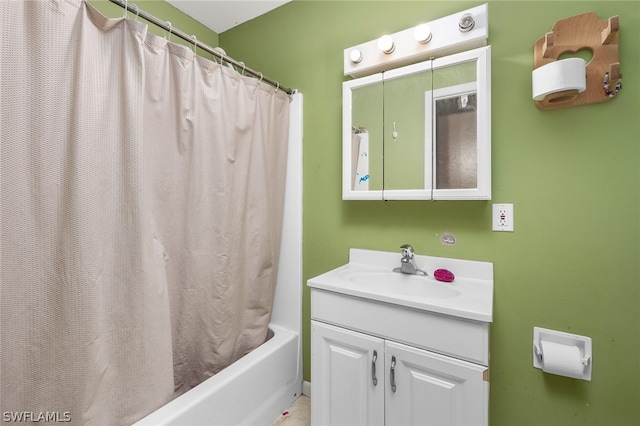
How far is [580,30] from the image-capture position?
112cm

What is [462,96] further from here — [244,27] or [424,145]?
[244,27]

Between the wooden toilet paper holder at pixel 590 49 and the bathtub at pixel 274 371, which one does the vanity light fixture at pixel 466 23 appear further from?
the bathtub at pixel 274 371

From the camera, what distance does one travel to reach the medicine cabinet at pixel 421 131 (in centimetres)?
127

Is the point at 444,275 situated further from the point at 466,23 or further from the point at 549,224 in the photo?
the point at 466,23

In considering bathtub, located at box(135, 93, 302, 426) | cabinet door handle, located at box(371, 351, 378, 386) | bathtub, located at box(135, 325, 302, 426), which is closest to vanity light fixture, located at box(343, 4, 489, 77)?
bathtub, located at box(135, 93, 302, 426)

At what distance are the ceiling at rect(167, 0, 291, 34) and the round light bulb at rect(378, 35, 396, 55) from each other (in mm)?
816

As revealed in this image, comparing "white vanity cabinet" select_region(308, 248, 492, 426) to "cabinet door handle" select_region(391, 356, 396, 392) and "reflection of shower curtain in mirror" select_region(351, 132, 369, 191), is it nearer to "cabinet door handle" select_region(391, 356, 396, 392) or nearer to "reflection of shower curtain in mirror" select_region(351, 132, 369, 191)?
"cabinet door handle" select_region(391, 356, 396, 392)

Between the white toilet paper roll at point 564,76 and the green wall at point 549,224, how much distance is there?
135 mm

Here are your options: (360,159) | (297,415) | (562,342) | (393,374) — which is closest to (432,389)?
(393,374)

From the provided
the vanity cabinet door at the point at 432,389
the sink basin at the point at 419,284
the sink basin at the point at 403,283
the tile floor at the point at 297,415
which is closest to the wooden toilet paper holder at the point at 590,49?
the sink basin at the point at 419,284

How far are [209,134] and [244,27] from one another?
116cm

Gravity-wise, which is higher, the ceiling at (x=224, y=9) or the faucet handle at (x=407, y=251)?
the ceiling at (x=224, y=9)

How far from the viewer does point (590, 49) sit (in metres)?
1.12

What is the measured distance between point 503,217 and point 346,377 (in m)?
0.97
